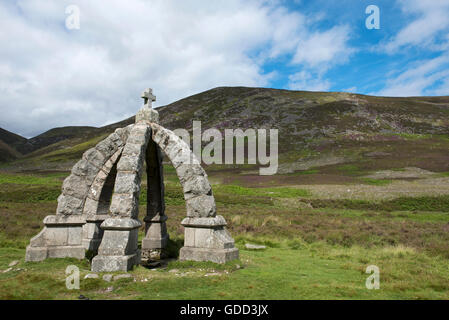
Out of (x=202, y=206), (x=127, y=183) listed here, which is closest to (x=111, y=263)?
(x=127, y=183)

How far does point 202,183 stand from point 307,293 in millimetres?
4294

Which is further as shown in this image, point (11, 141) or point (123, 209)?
point (11, 141)

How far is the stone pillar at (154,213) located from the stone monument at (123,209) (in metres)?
1.63

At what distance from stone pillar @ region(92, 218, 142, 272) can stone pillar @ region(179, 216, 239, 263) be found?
151 centimetres

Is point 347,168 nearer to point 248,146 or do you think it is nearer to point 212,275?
point 248,146

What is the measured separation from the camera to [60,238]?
9.79m

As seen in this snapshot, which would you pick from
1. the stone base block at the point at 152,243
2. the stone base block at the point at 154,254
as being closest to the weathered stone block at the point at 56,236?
the stone base block at the point at 154,254

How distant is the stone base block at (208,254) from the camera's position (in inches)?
357

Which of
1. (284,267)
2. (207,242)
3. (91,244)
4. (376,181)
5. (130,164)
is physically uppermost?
(130,164)

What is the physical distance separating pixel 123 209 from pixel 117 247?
1.05 m

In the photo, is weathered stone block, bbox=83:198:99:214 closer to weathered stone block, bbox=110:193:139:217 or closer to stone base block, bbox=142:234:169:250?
stone base block, bbox=142:234:169:250

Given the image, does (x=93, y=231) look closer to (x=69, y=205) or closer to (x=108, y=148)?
(x=69, y=205)

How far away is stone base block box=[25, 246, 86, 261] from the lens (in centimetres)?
941

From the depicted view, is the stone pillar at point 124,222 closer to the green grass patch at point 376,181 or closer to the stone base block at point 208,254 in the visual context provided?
the stone base block at point 208,254
